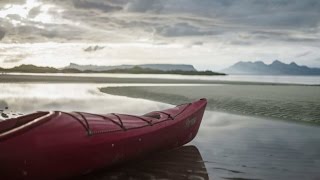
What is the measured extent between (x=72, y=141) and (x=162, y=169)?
88.7 inches

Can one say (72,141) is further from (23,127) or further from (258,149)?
(258,149)

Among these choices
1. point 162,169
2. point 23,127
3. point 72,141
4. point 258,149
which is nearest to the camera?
point 23,127

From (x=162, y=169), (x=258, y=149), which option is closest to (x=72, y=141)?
(x=162, y=169)

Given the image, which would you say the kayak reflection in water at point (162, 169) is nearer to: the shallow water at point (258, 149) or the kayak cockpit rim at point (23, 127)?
the shallow water at point (258, 149)

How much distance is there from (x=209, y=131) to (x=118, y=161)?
18.1ft

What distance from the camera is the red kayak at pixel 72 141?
6020mm

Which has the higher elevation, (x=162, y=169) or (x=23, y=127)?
(x=23, y=127)

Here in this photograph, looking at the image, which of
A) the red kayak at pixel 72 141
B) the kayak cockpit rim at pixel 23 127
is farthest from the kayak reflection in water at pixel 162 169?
the kayak cockpit rim at pixel 23 127

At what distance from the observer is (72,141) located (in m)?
6.84

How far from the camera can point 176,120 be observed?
10.3 meters

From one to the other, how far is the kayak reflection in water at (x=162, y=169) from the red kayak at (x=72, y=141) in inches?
9.2

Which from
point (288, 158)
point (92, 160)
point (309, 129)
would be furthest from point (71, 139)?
point (309, 129)

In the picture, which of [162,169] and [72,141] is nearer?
[72,141]

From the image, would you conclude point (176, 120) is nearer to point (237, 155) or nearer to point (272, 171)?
point (237, 155)
